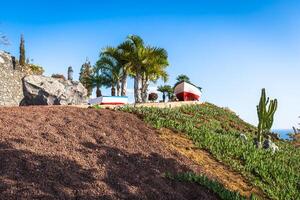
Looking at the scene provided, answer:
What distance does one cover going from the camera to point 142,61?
121 feet

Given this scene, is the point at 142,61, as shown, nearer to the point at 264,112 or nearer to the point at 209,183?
the point at 264,112

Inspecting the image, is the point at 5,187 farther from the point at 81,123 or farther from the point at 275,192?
the point at 275,192

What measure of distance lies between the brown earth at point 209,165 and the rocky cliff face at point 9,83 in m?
15.4

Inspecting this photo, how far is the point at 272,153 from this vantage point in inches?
643

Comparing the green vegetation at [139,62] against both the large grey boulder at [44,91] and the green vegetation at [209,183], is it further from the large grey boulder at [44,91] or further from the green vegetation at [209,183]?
the green vegetation at [209,183]

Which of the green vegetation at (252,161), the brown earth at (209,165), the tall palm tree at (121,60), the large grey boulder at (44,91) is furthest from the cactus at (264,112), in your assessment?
the tall palm tree at (121,60)

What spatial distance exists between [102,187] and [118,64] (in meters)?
32.6

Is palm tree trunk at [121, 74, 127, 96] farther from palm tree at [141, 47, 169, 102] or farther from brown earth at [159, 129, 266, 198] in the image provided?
brown earth at [159, 129, 266, 198]

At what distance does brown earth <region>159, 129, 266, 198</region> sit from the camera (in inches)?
435

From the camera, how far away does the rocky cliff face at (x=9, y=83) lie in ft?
84.7

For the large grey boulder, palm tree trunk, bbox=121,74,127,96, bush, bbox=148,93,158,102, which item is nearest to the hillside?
the large grey boulder

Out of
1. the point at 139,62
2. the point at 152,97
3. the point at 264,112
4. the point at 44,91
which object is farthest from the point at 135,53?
the point at 264,112

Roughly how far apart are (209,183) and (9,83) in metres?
20.3

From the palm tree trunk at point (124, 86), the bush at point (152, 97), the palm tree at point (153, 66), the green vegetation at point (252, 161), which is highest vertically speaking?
the palm tree at point (153, 66)
